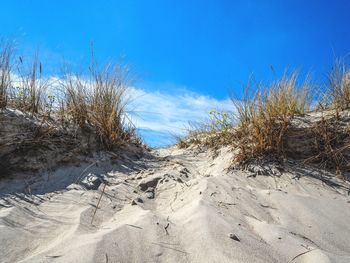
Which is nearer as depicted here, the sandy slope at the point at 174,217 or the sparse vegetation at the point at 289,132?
the sandy slope at the point at 174,217

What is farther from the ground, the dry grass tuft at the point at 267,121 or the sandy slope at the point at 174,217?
the dry grass tuft at the point at 267,121

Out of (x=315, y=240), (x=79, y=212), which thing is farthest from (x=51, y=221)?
(x=315, y=240)

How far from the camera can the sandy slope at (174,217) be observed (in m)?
1.64

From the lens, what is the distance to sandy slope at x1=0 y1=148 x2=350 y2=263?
5.40 ft

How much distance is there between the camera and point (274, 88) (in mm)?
3785

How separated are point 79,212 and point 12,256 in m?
0.64

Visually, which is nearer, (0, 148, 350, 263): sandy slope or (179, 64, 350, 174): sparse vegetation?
(0, 148, 350, 263): sandy slope

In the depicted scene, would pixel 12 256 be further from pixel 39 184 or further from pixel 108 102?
pixel 108 102

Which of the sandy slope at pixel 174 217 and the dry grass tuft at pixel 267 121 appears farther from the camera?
the dry grass tuft at pixel 267 121

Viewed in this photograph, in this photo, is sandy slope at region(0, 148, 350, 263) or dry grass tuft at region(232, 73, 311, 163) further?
dry grass tuft at region(232, 73, 311, 163)

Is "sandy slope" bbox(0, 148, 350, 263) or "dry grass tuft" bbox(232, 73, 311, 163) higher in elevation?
"dry grass tuft" bbox(232, 73, 311, 163)

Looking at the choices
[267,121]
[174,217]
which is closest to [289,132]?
[267,121]

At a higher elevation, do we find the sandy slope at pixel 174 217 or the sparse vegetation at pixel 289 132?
the sparse vegetation at pixel 289 132

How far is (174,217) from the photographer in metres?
2.12
